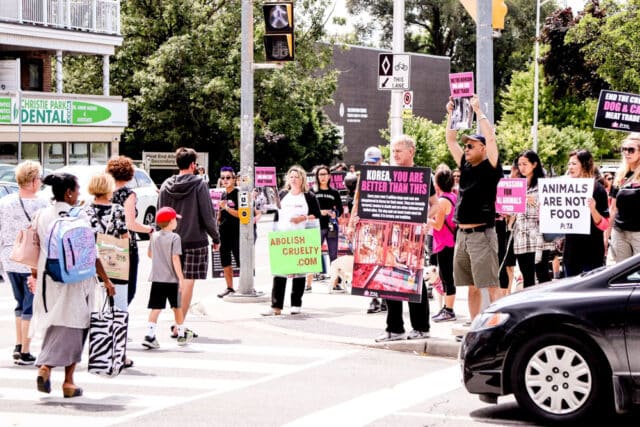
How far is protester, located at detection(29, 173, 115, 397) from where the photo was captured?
8.39 m

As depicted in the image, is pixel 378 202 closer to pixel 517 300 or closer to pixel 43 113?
pixel 517 300

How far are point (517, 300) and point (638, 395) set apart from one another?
3.51ft

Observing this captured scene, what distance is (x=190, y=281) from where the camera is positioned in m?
11.8

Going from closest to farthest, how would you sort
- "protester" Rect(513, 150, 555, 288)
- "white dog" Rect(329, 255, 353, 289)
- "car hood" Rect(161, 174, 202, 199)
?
1. "car hood" Rect(161, 174, 202, 199)
2. "protester" Rect(513, 150, 555, 288)
3. "white dog" Rect(329, 255, 353, 289)

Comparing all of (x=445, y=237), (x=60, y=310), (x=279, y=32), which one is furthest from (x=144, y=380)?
(x=279, y=32)

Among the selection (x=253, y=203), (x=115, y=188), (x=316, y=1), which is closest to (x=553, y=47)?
(x=316, y=1)

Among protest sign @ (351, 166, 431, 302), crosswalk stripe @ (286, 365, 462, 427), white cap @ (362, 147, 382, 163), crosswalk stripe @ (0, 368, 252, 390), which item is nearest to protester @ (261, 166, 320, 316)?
white cap @ (362, 147, 382, 163)

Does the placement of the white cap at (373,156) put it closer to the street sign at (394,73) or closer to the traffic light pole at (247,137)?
the traffic light pole at (247,137)

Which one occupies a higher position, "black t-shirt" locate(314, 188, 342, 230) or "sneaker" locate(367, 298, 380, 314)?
"black t-shirt" locate(314, 188, 342, 230)

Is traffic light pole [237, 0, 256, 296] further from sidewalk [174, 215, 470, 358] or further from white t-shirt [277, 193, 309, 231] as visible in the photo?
white t-shirt [277, 193, 309, 231]

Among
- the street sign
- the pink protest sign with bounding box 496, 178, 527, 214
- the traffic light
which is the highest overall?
the traffic light

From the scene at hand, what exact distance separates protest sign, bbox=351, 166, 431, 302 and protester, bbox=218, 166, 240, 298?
4.40 m

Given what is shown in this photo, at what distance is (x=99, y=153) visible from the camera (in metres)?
41.4

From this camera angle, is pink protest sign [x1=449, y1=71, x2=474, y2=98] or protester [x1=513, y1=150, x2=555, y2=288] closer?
pink protest sign [x1=449, y1=71, x2=474, y2=98]
